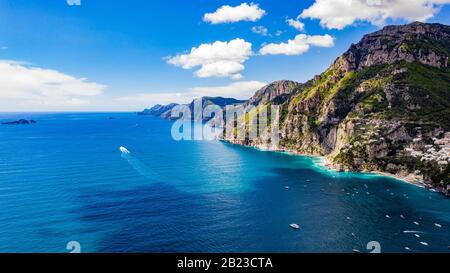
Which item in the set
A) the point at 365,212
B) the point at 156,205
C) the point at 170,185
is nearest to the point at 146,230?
the point at 156,205

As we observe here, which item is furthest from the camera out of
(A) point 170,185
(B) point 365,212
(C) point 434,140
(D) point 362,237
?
(C) point 434,140

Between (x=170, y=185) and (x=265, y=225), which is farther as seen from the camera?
(x=170, y=185)

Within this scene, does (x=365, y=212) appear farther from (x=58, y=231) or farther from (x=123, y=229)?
(x=58, y=231)
